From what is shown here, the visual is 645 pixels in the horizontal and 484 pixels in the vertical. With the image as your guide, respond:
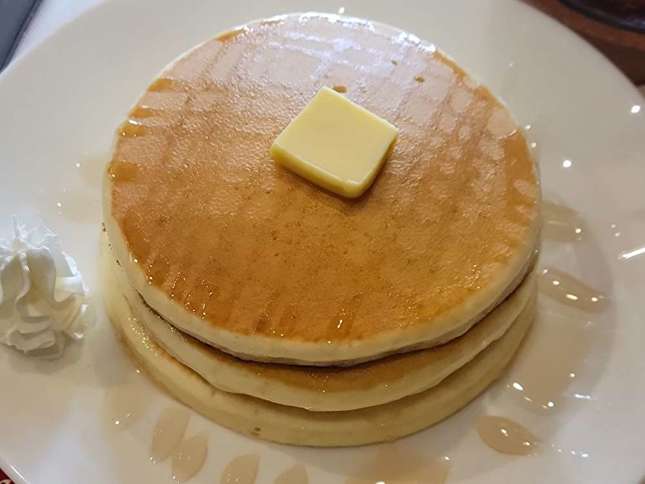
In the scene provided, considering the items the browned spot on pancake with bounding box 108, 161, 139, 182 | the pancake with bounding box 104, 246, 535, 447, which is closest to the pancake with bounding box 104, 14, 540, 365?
the browned spot on pancake with bounding box 108, 161, 139, 182

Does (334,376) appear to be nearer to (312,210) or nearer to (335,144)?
(312,210)

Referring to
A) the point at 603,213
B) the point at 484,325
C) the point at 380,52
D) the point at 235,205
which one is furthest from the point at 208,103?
the point at 603,213

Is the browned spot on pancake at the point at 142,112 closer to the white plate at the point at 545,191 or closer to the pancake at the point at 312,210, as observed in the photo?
the pancake at the point at 312,210

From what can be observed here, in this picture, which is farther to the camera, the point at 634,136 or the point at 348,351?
the point at 634,136

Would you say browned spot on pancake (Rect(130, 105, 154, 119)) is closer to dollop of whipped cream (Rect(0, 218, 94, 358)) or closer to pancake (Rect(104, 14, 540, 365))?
pancake (Rect(104, 14, 540, 365))

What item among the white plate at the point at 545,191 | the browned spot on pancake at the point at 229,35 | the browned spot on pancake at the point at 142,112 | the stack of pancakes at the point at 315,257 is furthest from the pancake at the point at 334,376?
the browned spot on pancake at the point at 229,35

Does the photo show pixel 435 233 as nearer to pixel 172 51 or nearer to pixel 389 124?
pixel 389 124
